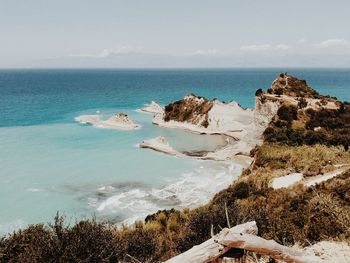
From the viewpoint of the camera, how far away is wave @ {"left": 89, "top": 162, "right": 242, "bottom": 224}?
3431cm

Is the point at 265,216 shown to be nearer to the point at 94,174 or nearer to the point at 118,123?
the point at 94,174

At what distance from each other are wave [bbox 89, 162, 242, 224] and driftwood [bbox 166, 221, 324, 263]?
957 inches

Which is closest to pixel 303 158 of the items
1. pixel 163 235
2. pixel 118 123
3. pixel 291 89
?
pixel 163 235

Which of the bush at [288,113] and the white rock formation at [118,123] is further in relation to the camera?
the white rock formation at [118,123]

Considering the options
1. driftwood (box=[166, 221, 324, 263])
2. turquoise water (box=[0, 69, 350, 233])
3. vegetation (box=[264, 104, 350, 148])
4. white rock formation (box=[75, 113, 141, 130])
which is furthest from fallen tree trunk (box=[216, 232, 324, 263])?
white rock formation (box=[75, 113, 141, 130])

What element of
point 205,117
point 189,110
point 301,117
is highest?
point 301,117

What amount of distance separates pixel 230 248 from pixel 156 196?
30.7 m

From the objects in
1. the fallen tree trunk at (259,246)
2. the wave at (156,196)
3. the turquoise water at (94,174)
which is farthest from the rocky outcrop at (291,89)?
the fallen tree trunk at (259,246)

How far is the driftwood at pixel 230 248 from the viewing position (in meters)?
7.86

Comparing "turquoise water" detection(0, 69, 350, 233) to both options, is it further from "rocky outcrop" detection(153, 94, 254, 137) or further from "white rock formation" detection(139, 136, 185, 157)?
"rocky outcrop" detection(153, 94, 254, 137)

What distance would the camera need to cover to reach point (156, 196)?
38.4m

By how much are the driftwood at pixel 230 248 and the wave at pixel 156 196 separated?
24.3m

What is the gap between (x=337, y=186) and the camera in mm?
22125

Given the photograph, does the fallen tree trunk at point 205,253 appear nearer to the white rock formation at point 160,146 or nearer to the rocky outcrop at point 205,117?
the white rock formation at point 160,146
